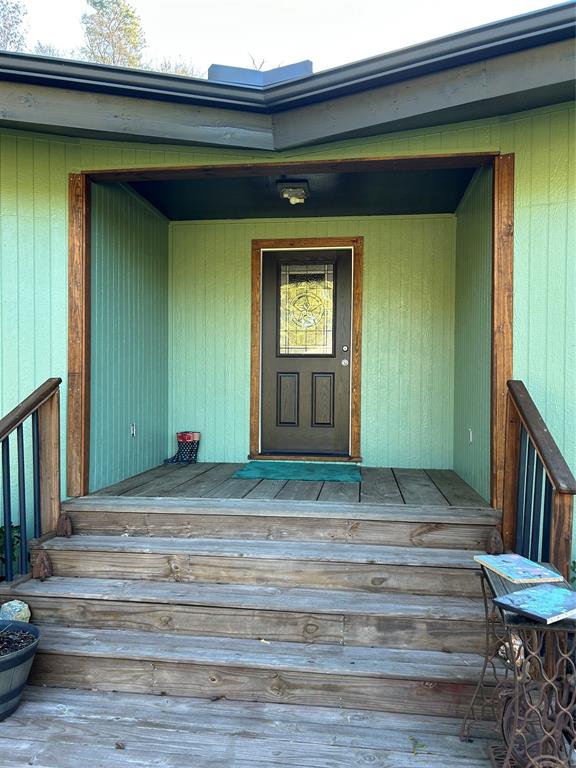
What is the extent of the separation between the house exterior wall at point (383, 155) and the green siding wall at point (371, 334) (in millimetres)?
1582

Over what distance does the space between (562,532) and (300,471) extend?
89.7 inches

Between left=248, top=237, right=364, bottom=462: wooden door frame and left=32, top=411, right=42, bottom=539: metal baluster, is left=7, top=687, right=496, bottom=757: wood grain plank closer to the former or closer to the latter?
left=32, top=411, right=42, bottom=539: metal baluster

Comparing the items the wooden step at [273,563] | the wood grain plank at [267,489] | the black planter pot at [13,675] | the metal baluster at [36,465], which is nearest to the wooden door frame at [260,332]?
the wood grain plank at [267,489]

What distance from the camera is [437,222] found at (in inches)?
180

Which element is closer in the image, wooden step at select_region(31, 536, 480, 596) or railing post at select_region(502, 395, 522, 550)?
wooden step at select_region(31, 536, 480, 596)

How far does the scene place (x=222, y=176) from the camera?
11.0 ft

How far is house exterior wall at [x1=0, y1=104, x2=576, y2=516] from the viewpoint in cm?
288

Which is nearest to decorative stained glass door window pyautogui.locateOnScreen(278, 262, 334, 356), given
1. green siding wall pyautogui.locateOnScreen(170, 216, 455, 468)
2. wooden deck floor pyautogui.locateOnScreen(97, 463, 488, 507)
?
green siding wall pyautogui.locateOnScreen(170, 216, 455, 468)

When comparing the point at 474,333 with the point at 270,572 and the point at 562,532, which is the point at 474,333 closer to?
the point at 562,532

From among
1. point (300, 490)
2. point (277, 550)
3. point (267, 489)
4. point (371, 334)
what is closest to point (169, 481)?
point (267, 489)

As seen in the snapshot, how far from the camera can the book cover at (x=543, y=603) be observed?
1579 millimetres

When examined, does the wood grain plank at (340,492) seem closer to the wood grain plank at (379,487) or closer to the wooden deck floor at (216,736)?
the wood grain plank at (379,487)

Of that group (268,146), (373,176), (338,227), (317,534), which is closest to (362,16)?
(338,227)

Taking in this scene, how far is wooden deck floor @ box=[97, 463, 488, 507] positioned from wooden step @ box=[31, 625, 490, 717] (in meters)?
0.93
